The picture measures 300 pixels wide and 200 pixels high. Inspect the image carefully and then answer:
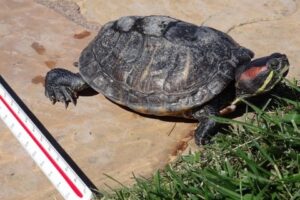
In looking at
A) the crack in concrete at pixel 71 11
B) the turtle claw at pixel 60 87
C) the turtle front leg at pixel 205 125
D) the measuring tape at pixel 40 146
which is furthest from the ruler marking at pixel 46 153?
the crack in concrete at pixel 71 11

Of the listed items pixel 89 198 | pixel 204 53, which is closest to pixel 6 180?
pixel 89 198

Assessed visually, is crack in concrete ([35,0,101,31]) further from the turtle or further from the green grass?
the green grass

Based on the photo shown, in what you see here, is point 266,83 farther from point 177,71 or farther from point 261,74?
point 177,71

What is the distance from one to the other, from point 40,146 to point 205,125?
0.94m

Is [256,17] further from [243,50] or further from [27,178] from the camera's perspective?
[27,178]

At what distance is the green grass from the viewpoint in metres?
2.64

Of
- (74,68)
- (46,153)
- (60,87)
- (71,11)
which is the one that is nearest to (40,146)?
(46,153)

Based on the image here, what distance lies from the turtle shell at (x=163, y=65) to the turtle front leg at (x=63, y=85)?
15 cm

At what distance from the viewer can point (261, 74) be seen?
3.45m

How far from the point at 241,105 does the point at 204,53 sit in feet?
1.48

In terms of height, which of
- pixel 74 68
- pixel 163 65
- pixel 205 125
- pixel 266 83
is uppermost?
pixel 266 83

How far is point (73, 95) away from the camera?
386 cm

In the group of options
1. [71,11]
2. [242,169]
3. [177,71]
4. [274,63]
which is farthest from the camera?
[71,11]

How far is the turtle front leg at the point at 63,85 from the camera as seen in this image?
3.79m
